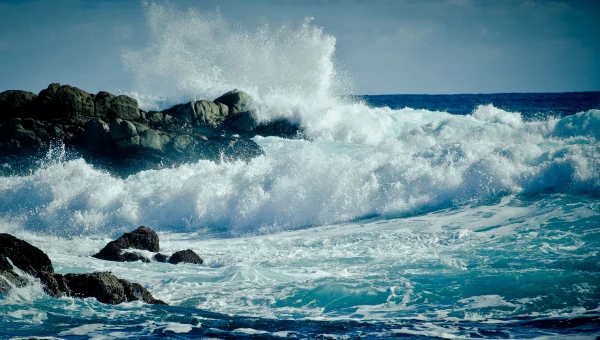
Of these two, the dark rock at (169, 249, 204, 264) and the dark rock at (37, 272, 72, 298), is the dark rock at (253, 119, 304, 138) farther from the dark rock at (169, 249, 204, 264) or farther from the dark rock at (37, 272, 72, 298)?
the dark rock at (37, 272, 72, 298)

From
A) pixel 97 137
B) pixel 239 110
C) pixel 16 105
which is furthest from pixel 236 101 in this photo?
pixel 16 105

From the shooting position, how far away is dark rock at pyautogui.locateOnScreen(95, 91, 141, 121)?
2302 cm

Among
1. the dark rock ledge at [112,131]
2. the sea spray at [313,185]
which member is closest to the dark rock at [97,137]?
the dark rock ledge at [112,131]

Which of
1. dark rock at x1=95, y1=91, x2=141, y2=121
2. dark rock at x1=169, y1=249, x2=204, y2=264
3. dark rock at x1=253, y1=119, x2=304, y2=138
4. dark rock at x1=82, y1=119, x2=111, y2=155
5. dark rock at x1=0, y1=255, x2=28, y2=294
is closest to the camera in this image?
dark rock at x1=0, y1=255, x2=28, y2=294

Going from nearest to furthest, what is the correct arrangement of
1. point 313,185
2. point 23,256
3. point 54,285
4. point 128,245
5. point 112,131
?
point 54,285 < point 23,256 < point 128,245 < point 313,185 < point 112,131

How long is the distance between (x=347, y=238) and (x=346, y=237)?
0.12m

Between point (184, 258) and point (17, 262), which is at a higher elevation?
point (17, 262)

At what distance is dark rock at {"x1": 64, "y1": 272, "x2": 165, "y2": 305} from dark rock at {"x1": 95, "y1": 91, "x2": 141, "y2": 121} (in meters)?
16.4

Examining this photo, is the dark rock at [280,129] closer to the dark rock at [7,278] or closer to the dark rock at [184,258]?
the dark rock at [184,258]

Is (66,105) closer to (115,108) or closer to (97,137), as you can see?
(115,108)

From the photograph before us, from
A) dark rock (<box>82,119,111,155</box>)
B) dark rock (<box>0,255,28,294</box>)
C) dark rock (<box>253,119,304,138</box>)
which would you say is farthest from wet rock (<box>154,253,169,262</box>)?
dark rock (<box>253,119,304,138</box>)

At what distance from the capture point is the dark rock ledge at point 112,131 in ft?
71.0

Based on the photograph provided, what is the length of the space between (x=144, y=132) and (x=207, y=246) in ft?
33.3

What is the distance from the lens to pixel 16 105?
77.2ft
